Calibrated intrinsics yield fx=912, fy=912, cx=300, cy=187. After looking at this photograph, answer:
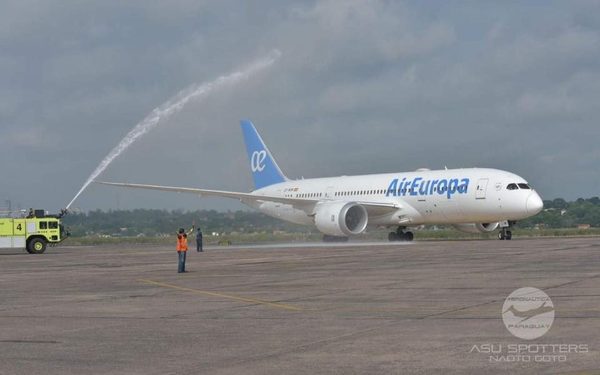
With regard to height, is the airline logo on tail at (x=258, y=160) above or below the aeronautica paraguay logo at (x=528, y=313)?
above

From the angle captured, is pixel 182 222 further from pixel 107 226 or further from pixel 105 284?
pixel 105 284

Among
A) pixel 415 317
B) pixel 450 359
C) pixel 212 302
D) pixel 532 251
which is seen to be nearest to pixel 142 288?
pixel 212 302

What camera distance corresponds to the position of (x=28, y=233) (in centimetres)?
5300

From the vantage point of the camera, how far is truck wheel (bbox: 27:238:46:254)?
52594 millimetres

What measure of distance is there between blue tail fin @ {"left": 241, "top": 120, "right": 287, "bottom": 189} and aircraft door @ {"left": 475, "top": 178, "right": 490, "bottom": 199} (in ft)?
66.4

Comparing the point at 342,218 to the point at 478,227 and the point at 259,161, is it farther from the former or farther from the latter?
the point at 259,161

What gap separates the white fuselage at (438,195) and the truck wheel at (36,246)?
1703cm

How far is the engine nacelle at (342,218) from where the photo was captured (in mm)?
51531

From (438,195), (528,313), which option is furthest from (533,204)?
(528,313)

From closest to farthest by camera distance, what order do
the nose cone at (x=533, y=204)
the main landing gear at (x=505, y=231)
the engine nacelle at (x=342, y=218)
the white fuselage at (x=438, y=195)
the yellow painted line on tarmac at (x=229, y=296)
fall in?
the yellow painted line on tarmac at (x=229, y=296) < the nose cone at (x=533, y=204) < the white fuselage at (x=438, y=195) < the main landing gear at (x=505, y=231) < the engine nacelle at (x=342, y=218)

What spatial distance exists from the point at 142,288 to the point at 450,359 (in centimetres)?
1330

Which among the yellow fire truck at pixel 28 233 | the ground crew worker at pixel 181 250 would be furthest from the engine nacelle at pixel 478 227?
the ground crew worker at pixel 181 250

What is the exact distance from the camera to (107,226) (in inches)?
2908

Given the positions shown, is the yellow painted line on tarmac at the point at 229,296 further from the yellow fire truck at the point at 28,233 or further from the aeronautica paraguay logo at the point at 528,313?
the yellow fire truck at the point at 28,233
